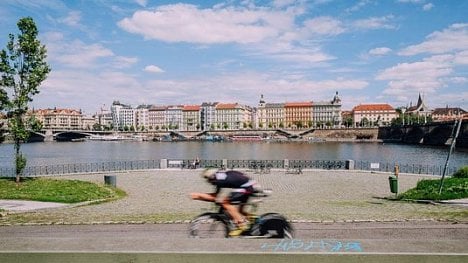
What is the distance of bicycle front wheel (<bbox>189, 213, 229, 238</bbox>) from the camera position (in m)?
8.67

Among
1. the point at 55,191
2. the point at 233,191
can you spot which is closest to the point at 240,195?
the point at 233,191

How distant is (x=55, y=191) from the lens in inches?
876

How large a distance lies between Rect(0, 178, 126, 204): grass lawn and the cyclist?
13193 millimetres

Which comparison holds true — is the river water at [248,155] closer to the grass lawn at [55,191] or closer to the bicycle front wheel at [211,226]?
the grass lawn at [55,191]

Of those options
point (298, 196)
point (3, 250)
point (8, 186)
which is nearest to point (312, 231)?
point (3, 250)

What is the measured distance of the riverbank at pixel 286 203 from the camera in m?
13.6

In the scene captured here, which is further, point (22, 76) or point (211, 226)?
point (22, 76)

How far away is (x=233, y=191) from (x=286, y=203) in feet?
38.0

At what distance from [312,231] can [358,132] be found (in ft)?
574

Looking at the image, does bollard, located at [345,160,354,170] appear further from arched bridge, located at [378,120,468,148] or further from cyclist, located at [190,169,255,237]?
arched bridge, located at [378,120,468,148]

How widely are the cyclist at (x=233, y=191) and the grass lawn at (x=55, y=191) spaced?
43.3ft

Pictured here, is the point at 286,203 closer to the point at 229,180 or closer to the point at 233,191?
the point at 233,191

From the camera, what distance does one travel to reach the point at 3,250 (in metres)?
7.98

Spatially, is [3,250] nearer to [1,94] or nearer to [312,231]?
[312,231]
